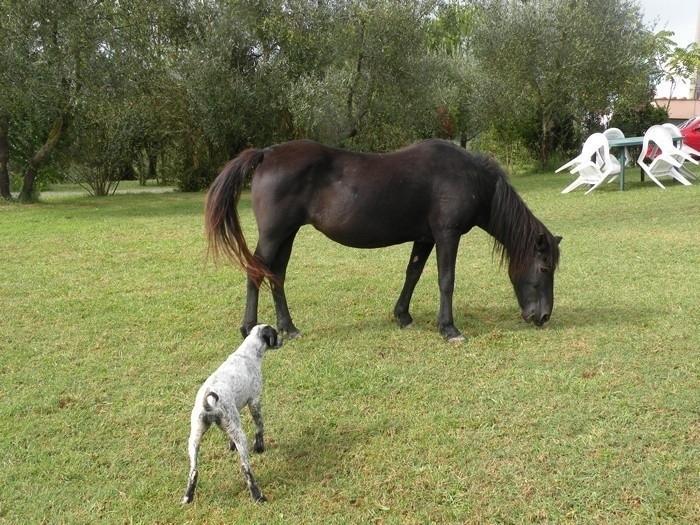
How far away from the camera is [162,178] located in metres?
23.7

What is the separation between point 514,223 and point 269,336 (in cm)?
261

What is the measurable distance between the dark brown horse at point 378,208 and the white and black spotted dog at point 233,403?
168 centimetres

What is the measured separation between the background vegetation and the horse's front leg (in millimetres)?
12450

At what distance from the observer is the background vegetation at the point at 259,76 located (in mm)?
14539

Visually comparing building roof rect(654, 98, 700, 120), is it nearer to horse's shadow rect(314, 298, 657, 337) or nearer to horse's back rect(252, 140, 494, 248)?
horse's shadow rect(314, 298, 657, 337)

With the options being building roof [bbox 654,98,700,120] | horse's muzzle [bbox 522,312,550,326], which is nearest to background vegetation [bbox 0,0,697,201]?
horse's muzzle [bbox 522,312,550,326]

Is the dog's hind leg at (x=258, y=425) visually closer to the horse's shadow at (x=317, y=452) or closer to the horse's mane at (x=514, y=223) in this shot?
the horse's shadow at (x=317, y=452)

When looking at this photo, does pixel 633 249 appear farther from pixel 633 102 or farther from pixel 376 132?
pixel 633 102

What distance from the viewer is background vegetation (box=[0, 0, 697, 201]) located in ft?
47.7

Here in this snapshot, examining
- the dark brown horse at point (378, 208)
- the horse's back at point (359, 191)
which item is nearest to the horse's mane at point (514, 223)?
the dark brown horse at point (378, 208)

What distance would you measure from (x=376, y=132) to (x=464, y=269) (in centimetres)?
1557

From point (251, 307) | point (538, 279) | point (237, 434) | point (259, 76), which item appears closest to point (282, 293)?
point (251, 307)

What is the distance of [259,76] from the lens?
18.9 m

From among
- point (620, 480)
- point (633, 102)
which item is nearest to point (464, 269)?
point (620, 480)
